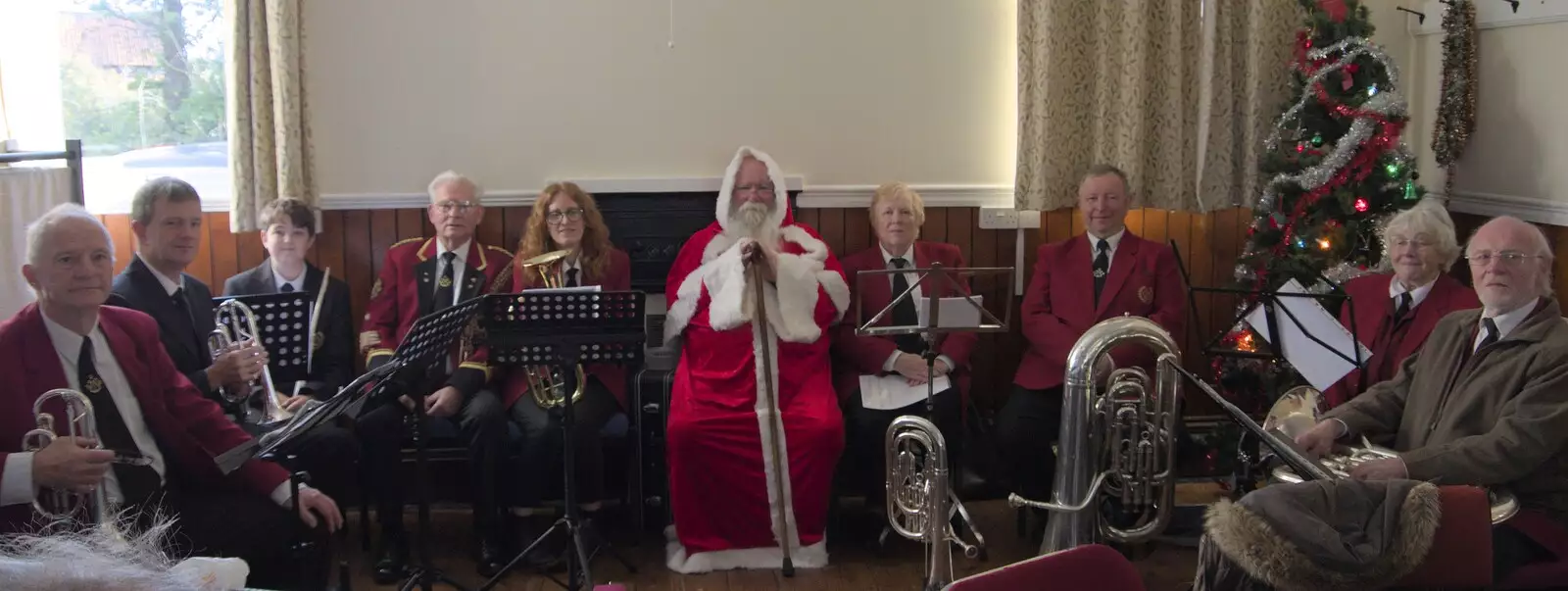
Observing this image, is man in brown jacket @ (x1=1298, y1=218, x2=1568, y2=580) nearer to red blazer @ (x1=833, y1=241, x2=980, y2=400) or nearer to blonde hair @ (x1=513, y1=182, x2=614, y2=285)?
red blazer @ (x1=833, y1=241, x2=980, y2=400)

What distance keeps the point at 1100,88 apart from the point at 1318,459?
2.10 meters

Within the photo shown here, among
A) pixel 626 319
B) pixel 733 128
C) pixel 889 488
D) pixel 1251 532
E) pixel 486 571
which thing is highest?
pixel 733 128

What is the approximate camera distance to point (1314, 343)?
365 cm

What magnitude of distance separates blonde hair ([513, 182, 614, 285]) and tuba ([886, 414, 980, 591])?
148 centimetres

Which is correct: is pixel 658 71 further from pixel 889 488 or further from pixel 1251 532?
pixel 1251 532

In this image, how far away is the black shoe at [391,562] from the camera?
404 centimetres

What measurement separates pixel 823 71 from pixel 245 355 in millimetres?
2438

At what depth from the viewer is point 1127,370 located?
3.39 meters

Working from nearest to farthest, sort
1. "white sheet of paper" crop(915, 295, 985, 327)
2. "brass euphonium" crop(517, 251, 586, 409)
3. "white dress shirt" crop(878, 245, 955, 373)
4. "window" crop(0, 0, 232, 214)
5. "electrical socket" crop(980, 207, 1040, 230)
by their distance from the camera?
1. "white sheet of paper" crop(915, 295, 985, 327)
2. "brass euphonium" crop(517, 251, 586, 409)
3. "white dress shirt" crop(878, 245, 955, 373)
4. "window" crop(0, 0, 232, 214)
5. "electrical socket" crop(980, 207, 1040, 230)

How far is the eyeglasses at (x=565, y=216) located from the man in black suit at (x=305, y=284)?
800mm

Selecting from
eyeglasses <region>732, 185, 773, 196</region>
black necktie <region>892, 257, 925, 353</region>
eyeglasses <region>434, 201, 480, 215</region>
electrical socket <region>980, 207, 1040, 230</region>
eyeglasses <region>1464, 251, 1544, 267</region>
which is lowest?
black necktie <region>892, 257, 925, 353</region>

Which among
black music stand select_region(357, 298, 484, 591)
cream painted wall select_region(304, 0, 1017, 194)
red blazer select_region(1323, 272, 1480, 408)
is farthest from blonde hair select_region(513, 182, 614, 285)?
red blazer select_region(1323, 272, 1480, 408)

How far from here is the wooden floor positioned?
4.01 metres

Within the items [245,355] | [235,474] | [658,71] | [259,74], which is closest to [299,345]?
[245,355]
